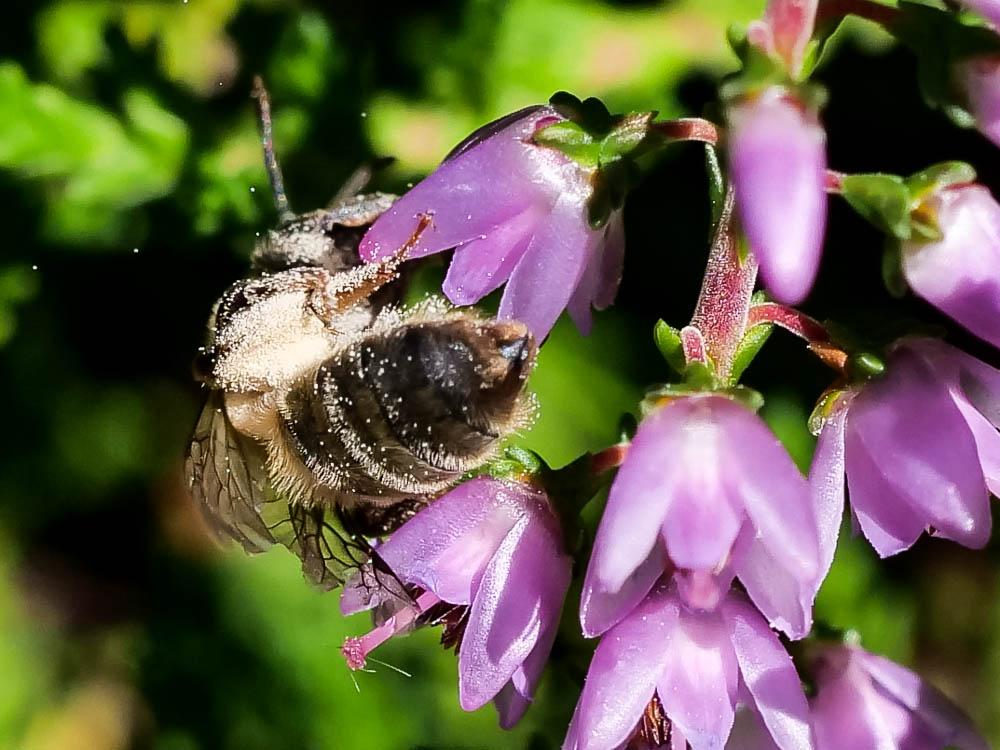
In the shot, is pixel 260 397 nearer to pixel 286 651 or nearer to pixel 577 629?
pixel 577 629

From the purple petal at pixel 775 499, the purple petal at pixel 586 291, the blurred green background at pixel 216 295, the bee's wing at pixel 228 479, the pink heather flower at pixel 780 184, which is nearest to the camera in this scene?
the pink heather flower at pixel 780 184

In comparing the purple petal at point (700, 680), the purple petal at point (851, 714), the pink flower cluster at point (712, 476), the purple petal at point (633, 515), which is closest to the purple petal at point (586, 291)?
the pink flower cluster at point (712, 476)

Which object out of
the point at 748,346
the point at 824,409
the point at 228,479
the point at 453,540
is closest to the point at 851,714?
the point at 824,409

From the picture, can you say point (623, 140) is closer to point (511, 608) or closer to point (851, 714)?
point (511, 608)

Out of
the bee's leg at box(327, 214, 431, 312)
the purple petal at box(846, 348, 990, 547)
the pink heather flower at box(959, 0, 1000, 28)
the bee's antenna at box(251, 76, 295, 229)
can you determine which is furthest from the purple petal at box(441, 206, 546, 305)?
the bee's antenna at box(251, 76, 295, 229)

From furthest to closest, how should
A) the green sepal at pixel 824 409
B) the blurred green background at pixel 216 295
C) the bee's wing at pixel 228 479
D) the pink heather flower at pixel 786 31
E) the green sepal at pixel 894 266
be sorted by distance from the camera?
the blurred green background at pixel 216 295 → the bee's wing at pixel 228 479 → the green sepal at pixel 824 409 → the green sepal at pixel 894 266 → the pink heather flower at pixel 786 31

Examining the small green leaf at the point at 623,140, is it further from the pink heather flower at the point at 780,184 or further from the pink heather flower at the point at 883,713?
the pink heather flower at the point at 883,713
